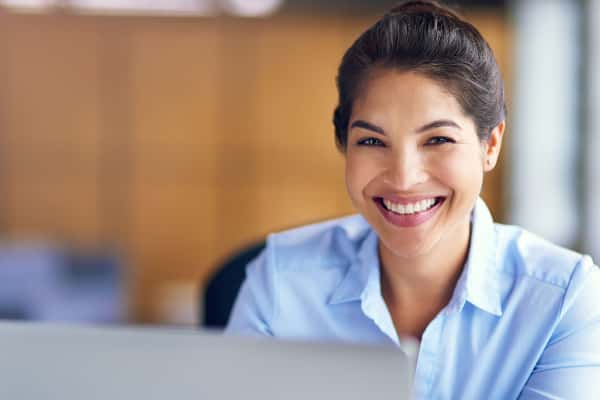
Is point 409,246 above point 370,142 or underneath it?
underneath

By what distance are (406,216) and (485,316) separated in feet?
0.54

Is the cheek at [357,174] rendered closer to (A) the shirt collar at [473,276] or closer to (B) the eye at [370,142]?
(B) the eye at [370,142]

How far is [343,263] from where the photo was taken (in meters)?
0.93

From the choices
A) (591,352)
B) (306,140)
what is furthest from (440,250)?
(306,140)

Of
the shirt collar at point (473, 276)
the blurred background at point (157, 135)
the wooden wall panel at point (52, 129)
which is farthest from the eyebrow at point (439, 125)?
the wooden wall panel at point (52, 129)

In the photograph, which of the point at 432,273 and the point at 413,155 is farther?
the point at 432,273

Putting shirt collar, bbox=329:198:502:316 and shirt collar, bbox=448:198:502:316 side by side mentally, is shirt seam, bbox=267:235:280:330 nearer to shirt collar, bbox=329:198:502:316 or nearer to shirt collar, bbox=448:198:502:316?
shirt collar, bbox=329:198:502:316

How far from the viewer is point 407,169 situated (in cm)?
73

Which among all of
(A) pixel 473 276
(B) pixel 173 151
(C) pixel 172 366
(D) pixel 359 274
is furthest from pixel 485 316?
(B) pixel 173 151

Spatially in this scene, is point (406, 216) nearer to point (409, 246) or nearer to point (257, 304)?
point (409, 246)

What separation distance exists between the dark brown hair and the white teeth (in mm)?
81

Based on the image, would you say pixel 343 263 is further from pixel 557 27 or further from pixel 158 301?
pixel 158 301

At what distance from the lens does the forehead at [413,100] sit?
0.73 meters

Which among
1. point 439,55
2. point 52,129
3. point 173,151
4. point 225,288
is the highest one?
point 439,55
